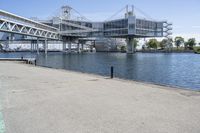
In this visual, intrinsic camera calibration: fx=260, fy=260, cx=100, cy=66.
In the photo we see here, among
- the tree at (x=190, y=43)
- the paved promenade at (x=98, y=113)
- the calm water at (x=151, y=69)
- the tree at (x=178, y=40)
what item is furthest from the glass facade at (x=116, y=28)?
the paved promenade at (x=98, y=113)

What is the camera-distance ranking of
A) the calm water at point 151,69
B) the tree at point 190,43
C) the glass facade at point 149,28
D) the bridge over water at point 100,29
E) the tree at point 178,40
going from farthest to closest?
the tree at point 178,40 → the tree at point 190,43 → the glass facade at point 149,28 → the bridge over water at point 100,29 → the calm water at point 151,69

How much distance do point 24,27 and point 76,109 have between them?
120094mm

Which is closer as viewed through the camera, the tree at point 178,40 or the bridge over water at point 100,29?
the bridge over water at point 100,29

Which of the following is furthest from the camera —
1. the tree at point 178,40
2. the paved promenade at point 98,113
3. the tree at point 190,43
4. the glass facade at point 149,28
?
the tree at point 178,40

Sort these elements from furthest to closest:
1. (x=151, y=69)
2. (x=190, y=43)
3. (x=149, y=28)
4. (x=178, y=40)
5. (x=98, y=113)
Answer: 1. (x=178, y=40)
2. (x=190, y=43)
3. (x=149, y=28)
4. (x=151, y=69)
5. (x=98, y=113)

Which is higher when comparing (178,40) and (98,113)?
(178,40)

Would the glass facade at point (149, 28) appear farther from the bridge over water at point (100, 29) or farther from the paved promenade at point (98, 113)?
the paved promenade at point (98, 113)

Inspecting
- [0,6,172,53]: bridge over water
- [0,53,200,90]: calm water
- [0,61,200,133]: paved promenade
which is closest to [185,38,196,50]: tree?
[0,6,172,53]: bridge over water

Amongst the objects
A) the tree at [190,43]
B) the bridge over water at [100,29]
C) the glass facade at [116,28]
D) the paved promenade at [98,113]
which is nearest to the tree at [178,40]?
the tree at [190,43]

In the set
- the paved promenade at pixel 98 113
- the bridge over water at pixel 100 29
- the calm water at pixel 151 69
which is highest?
the bridge over water at pixel 100 29

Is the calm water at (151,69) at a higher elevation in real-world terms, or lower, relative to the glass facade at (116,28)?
lower

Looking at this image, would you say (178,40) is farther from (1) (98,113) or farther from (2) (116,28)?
(1) (98,113)

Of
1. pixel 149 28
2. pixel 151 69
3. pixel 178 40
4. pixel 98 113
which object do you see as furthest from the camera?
pixel 178 40

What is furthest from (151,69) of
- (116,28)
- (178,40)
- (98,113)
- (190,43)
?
(178,40)
